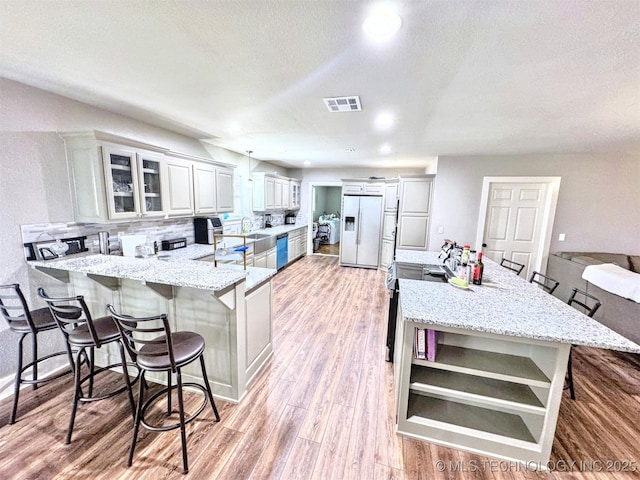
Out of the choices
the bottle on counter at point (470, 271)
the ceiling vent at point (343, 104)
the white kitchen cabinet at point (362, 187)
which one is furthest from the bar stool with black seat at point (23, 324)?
the white kitchen cabinet at point (362, 187)

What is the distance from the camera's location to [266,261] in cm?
496

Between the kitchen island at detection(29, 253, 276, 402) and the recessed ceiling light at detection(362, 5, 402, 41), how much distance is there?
64.4 inches

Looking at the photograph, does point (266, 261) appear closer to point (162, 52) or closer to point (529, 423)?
point (162, 52)

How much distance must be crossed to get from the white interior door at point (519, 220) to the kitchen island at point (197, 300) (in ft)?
13.7

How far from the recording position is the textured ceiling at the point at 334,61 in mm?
1201

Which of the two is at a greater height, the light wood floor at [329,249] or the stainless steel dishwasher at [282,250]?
the stainless steel dishwasher at [282,250]

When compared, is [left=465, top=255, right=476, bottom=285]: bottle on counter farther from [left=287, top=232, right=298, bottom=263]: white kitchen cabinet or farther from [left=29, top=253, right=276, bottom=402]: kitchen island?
[left=287, top=232, right=298, bottom=263]: white kitchen cabinet

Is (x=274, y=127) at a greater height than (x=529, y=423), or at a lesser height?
greater

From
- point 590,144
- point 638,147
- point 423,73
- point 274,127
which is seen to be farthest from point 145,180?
point 638,147

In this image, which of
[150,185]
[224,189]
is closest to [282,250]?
[224,189]

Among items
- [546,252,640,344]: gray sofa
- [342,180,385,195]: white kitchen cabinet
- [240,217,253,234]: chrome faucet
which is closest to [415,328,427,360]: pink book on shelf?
[546,252,640,344]: gray sofa

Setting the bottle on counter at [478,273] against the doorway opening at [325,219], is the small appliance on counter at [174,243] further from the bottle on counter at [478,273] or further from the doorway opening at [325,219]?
the doorway opening at [325,219]

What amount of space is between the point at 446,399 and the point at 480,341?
491mm

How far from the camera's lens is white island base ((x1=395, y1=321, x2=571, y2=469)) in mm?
1549
